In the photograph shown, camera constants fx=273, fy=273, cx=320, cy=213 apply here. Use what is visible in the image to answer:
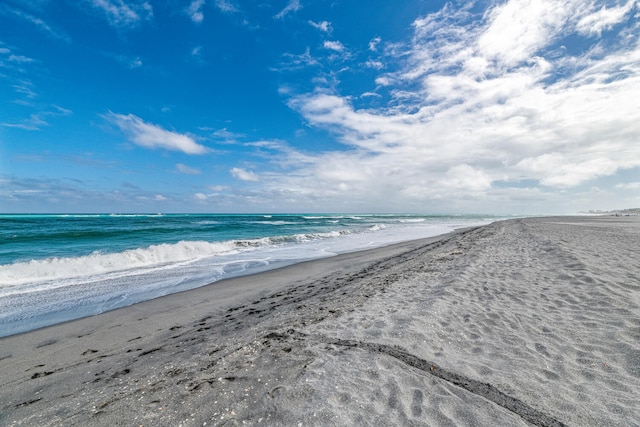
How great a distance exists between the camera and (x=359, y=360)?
12.1ft

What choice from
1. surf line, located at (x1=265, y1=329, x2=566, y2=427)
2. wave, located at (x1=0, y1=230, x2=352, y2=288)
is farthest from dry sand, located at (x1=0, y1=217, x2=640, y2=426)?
wave, located at (x1=0, y1=230, x2=352, y2=288)

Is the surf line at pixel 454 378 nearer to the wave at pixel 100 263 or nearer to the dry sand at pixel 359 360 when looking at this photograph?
the dry sand at pixel 359 360

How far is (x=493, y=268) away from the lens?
28.6 ft

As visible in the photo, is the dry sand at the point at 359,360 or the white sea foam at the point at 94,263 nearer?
the dry sand at the point at 359,360

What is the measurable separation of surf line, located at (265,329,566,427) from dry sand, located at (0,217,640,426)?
18mm

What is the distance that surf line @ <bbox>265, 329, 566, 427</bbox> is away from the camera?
2.67 metres

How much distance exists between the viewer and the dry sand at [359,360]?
2.83m

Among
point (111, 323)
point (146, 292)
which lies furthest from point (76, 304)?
point (111, 323)

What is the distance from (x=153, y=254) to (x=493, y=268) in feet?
54.3

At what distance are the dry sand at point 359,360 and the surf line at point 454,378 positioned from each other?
2cm

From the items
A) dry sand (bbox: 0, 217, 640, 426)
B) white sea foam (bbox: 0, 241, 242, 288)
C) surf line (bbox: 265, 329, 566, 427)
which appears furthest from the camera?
white sea foam (bbox: 0, 241, 242, 288)

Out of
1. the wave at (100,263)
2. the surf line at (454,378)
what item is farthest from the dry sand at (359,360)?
the wave at (100,263)

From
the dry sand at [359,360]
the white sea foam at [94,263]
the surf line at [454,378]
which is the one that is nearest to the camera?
the surf line at [454,378]

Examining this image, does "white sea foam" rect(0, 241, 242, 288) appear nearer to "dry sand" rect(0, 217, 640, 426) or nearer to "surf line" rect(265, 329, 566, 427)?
"dry sand" rect(0, 217, 640, 426)
